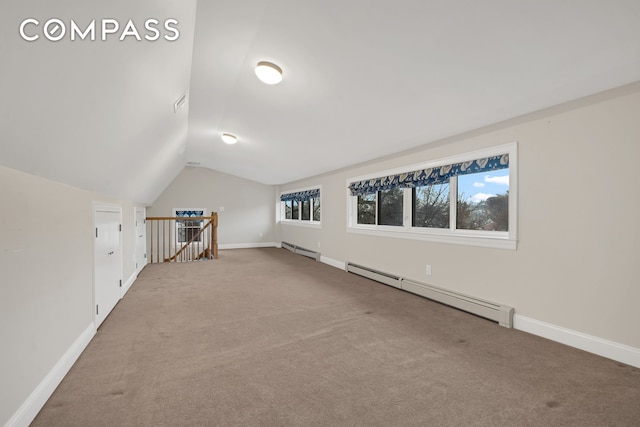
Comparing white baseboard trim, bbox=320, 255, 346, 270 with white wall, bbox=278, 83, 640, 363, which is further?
white baseboard trim, bbox=320, 255, 346, 270

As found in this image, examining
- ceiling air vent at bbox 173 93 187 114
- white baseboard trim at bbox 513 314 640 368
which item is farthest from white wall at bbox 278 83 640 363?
ceiling air vent at bbox 173 93 187 114

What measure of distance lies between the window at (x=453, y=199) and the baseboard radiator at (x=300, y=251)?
2.00m

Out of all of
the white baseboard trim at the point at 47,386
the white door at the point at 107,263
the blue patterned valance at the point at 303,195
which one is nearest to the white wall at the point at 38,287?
the white baseboard trim at the point at 47,386

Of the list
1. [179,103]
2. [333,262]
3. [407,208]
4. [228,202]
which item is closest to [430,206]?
[407,208]

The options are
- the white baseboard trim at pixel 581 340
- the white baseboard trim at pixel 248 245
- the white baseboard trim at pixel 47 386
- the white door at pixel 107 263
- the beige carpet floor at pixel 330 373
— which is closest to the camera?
the white baseboard trim at pixel 47 386

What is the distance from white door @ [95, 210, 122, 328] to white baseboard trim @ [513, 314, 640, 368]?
416cm

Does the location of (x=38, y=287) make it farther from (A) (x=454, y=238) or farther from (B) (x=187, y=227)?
(B) (x=187, y=227)

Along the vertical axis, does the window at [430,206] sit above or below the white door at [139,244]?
above

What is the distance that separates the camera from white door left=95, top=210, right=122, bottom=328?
9.32ft

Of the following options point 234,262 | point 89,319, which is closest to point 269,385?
point 89,319

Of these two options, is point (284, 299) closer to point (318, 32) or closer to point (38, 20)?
point (318, 32)

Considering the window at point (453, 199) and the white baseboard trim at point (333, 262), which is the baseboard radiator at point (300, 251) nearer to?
the white baseboard trim at point (333, 262)

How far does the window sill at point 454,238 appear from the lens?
2.96 m

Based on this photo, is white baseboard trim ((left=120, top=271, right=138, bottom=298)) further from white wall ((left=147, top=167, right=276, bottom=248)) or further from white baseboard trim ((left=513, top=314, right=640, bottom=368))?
white baseboard trim ((left=513, top=314, right=640, bottom=368))
